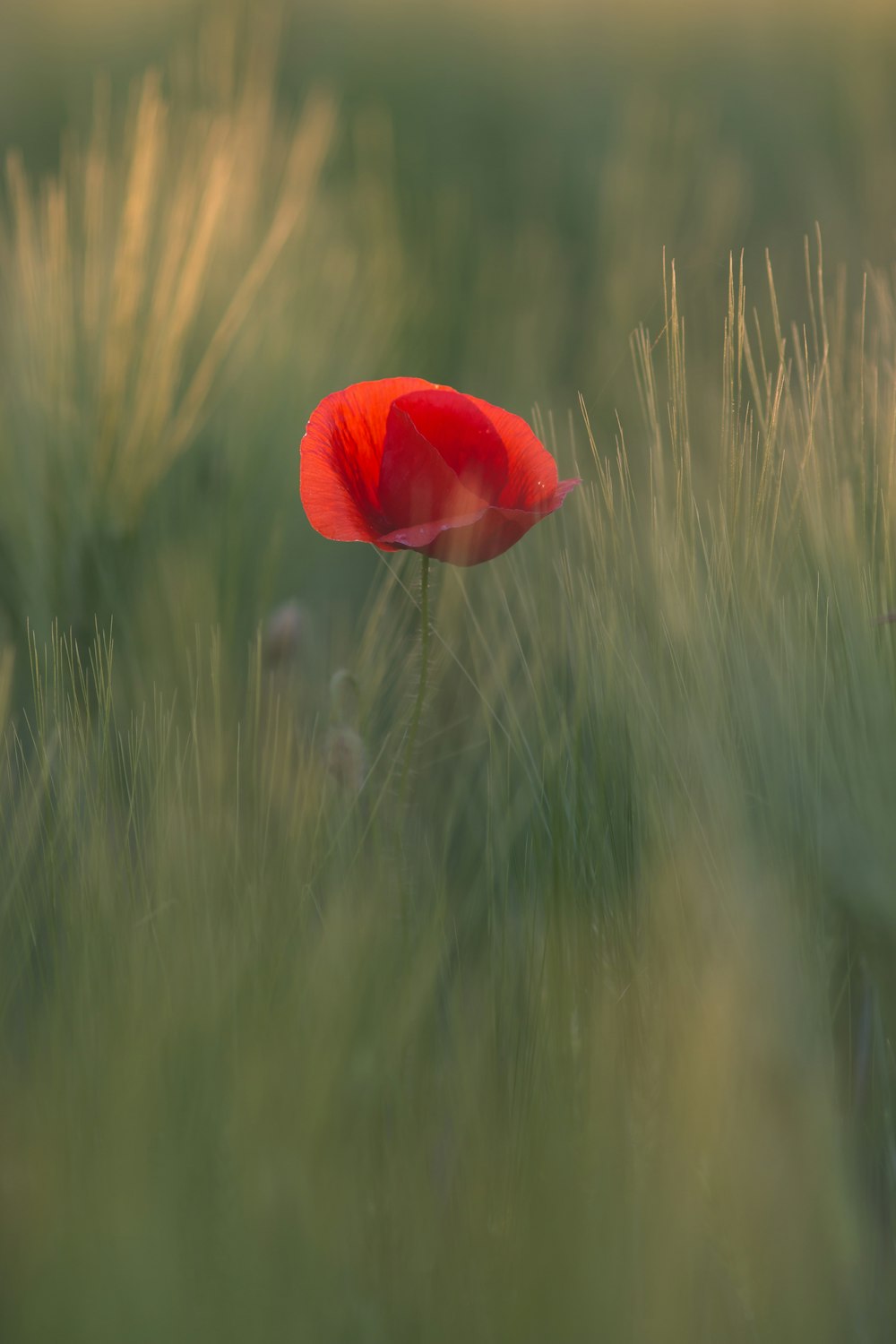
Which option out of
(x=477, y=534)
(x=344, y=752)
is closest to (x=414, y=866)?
(x=344, y=752)

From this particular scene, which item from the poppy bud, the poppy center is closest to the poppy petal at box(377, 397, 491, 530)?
the poppy center

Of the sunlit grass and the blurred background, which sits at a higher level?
the blurred background

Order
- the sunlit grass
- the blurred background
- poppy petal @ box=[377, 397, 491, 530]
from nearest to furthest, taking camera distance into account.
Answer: the sunlit grass, poppy petal @ box=[377, 397, 491, 530], the blurred background

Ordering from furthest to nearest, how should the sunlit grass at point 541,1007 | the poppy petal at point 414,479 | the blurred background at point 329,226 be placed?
the blurred background at point 329,226 < the poppy petal at point 414,479 < the sunlit grass at point 541,1007

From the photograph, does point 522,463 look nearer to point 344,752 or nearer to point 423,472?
point 423,472

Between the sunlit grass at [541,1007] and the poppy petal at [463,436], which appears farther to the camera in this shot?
the poppy petal at [463,436]

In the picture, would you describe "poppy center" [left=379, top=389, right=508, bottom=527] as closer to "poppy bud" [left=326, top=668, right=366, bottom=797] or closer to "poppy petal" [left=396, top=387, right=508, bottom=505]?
"poppy petal" [left=396, top=387, right=508, bottom=505]

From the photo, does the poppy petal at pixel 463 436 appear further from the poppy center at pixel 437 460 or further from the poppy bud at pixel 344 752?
the poppy bud at pixel 344 752

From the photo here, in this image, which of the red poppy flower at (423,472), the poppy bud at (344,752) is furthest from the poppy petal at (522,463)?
the poppy bud at (344,752)
